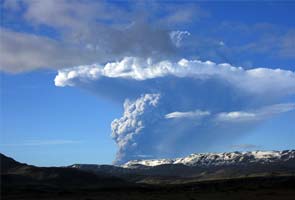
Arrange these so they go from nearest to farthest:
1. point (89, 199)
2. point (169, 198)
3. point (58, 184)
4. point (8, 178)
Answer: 1. point (89, 199)
2. point (169, 198)
3. point (8, 178)
4. point (58, 184)

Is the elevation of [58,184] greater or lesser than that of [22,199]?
greater

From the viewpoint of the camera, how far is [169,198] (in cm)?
8331

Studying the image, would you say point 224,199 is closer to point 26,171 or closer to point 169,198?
point 169,198

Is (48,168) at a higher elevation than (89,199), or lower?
higher

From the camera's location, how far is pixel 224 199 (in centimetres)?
7981

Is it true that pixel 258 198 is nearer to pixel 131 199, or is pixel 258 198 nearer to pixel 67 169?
pixel 131 199

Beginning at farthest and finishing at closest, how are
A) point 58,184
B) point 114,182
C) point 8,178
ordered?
point 114,182
point 58,184
point 8,178

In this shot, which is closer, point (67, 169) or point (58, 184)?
point (58, 184)

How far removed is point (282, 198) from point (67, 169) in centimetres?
13166

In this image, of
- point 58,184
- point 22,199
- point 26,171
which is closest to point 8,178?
point 58,184

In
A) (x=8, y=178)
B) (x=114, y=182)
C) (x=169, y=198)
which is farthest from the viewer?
(x=114, y=182)

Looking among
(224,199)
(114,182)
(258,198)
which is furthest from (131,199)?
(114,182)

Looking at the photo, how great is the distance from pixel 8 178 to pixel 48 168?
3776 centimetres

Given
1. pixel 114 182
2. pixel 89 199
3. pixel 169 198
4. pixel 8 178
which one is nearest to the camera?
pixel 89 199
